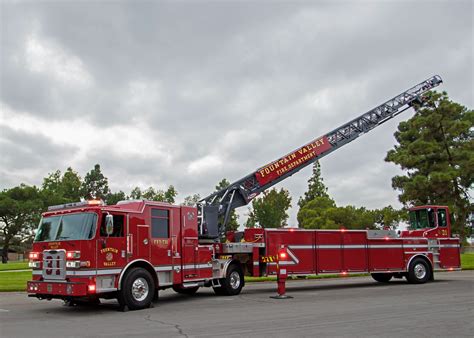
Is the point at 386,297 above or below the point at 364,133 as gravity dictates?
below

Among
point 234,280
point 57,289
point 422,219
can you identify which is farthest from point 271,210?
point 57,289

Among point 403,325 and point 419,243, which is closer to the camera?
point 403,325

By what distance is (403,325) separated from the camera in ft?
30.1

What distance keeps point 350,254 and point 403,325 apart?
924 cm

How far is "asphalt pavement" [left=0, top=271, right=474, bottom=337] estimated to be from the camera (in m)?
8.70

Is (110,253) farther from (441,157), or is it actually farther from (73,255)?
(441,157)

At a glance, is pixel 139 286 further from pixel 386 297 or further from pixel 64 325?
pixel 386 297

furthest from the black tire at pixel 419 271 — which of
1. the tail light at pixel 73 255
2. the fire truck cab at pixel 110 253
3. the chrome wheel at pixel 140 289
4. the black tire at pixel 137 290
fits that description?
the tail light at pixel 73 255

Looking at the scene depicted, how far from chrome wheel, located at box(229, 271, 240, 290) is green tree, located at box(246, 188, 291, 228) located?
1799 inches

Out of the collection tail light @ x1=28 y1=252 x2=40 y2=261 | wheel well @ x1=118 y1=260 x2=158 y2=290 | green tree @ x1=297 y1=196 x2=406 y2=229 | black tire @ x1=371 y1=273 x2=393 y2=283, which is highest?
green tree @ x1=297 y1=196 x2=406 y2=229

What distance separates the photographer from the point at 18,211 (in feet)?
205

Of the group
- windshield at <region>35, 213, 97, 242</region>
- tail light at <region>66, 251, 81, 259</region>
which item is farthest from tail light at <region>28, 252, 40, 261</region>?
tail light at <region>66, 251, 81, 259</region>

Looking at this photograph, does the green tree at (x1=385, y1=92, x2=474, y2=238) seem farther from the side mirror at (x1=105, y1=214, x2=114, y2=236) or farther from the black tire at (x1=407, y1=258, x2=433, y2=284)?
the side mirror at (x1=105, y1=214, x2=114, y2=236)

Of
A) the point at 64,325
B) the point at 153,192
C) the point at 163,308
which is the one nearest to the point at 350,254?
the point at 163,308
